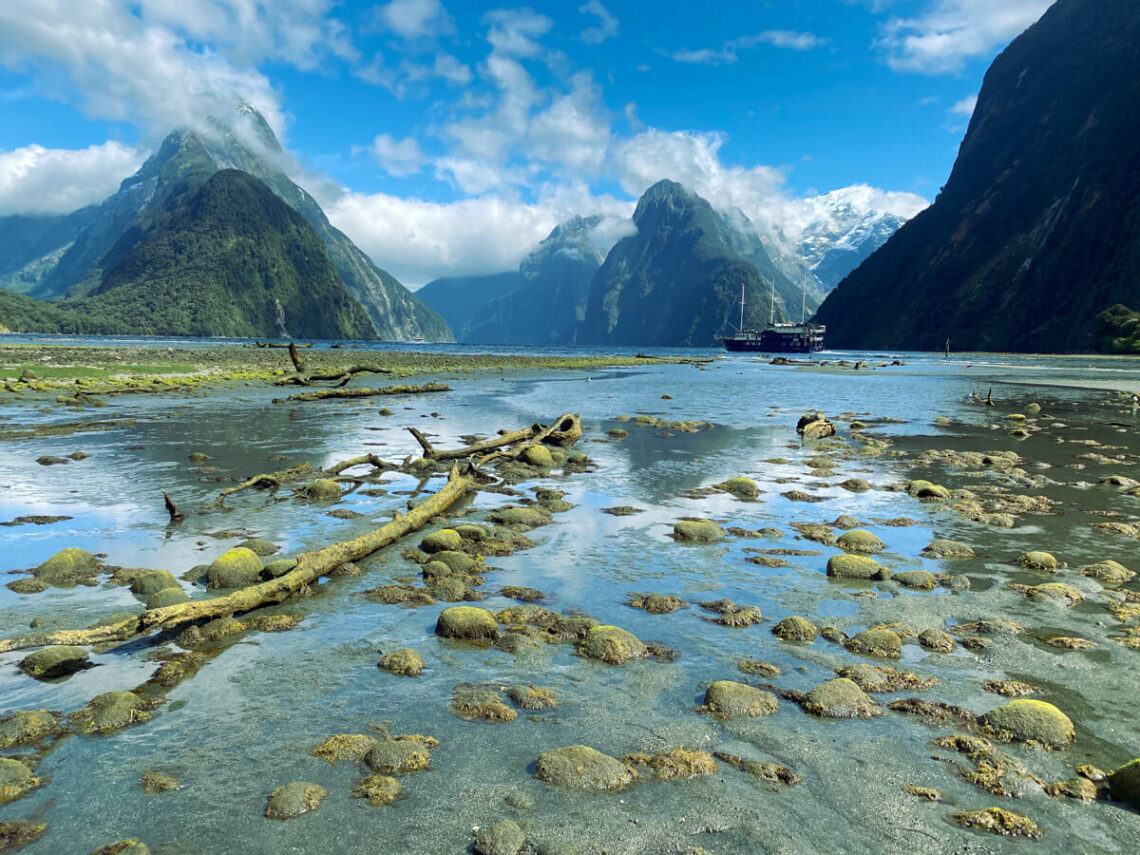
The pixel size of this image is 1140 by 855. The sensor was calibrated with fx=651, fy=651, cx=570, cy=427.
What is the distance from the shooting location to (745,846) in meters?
5.74

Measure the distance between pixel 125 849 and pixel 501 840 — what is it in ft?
10.3

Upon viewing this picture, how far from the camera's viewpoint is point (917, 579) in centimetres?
1217

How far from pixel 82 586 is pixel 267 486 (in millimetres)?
7651

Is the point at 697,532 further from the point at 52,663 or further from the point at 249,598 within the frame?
the point at 52,663

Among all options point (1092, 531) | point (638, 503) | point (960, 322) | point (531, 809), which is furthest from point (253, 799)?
point (960, 322)

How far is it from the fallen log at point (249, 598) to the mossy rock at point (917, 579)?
10.3 metres

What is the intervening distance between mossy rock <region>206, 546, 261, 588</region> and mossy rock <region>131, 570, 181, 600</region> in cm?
58

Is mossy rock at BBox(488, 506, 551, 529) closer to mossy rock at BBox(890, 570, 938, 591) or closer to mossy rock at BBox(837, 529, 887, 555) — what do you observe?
mossy rock at BBox(837, 529, 887, 555)

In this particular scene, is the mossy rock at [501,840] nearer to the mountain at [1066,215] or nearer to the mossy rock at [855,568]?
the mossy rock at [855,568]

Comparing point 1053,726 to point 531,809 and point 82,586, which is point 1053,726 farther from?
point 82,586

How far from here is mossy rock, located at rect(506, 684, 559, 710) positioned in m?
8.02

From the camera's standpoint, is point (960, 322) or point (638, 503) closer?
point (638, 503)

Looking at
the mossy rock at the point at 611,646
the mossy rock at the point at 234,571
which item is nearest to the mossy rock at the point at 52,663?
the mossy rock at the point at 234,571

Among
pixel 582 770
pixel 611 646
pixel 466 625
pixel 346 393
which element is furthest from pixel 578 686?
pixel 346 393
